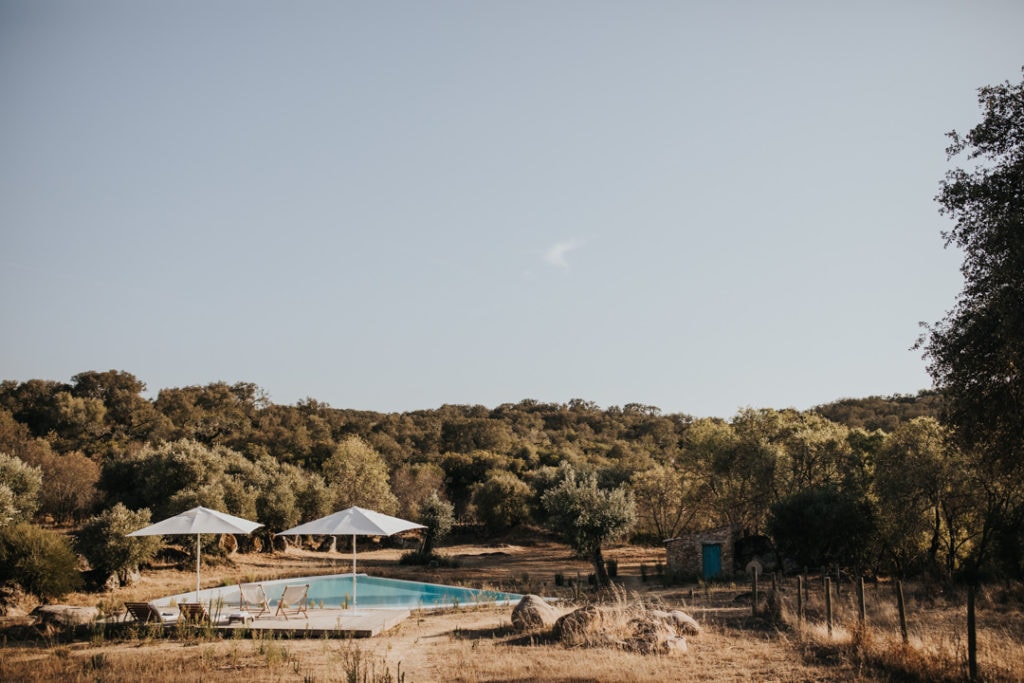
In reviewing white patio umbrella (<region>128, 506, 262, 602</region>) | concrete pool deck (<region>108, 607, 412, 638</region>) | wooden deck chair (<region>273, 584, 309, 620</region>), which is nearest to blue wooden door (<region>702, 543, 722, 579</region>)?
concrete pool deck (<region>108, 607, 412, 638</region>)

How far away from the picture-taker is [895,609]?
53.9ft

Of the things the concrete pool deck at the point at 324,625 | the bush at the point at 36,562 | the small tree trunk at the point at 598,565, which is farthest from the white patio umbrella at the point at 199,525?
the small tree trunk at the point at 598,565

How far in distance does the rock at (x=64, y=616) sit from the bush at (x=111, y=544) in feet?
24.0

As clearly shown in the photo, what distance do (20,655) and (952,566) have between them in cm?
2734

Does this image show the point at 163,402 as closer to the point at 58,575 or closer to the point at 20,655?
the point at 58,575

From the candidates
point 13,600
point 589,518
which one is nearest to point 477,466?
point 589,518

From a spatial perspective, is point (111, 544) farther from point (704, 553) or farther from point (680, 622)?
point (704, 553)

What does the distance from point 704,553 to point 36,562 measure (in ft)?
74.0

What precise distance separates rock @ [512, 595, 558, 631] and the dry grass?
1.06ft

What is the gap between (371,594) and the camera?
78.1ft

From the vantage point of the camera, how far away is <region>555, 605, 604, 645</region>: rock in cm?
1247

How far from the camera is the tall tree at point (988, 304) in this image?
35.5ft

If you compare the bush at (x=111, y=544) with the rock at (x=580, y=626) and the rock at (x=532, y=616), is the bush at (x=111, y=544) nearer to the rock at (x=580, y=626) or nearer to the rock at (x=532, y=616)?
the rock at (x=532, y=616)

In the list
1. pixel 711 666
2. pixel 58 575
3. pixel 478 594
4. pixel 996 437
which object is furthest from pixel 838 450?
pixel 58 575
